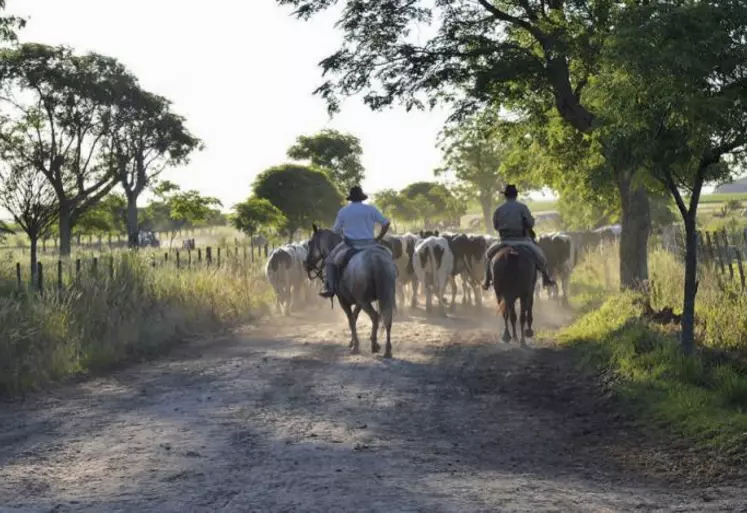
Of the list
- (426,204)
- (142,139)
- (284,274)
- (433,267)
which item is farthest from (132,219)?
(426,204)

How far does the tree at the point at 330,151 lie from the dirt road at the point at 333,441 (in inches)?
2265

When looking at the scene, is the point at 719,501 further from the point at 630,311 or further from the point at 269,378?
the point at 630,311

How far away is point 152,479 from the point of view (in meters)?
6.34

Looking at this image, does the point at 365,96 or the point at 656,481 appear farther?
the point at 365,96

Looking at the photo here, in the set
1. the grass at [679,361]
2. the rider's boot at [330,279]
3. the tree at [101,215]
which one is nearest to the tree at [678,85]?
the grass at [679,361]

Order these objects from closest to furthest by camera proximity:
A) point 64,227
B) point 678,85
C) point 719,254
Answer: point 678,85
point 719,254
point 64,227

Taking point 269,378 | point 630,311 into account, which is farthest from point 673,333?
point 269,378

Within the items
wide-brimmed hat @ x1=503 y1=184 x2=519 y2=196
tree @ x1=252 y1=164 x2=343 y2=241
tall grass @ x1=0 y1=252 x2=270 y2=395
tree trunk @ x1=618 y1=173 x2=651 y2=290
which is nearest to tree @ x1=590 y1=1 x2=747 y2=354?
wide-brimmed hat @ x1=503 y1=184 x2=519 y2=196

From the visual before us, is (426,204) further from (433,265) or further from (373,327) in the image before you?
(373,327)

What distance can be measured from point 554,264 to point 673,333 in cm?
1036

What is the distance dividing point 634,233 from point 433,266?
5.03m

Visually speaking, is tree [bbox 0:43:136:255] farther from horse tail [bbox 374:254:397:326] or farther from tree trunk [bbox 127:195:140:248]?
horse tail [bbox 374:254:397:326]

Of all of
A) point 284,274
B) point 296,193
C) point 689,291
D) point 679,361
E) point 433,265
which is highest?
point 296,193

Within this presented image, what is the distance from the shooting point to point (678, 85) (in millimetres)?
9430
